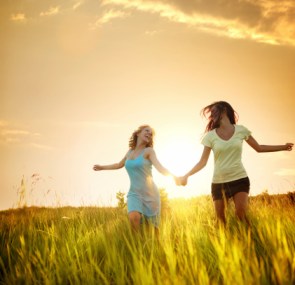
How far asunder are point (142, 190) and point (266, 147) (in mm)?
2151

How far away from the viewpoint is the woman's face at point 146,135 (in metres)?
6.78

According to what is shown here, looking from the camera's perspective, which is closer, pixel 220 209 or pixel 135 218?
pixel 220 209

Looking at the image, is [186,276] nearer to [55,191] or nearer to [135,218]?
[135,218]

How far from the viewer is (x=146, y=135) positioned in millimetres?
6801

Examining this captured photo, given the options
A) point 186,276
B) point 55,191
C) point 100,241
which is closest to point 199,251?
point 186,276

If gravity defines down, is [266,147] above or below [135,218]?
above

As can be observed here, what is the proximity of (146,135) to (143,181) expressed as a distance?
0.87m

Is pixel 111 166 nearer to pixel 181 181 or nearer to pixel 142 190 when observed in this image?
pixel 142 190

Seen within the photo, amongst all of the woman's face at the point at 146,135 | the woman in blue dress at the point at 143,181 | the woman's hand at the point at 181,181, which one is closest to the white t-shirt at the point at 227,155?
the woman's hand at the point at 181,181

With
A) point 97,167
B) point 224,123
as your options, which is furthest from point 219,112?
point 97,167

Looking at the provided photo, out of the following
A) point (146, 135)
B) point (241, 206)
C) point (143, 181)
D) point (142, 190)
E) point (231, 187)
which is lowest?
point (241, 206)

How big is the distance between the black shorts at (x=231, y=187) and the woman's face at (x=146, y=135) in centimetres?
162

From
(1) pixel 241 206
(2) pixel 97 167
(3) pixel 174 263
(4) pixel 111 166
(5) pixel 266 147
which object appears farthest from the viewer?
(2) pixel 97 167

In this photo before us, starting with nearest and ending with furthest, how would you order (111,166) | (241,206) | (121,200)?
(241,206) < (111,166) < (121,200)
